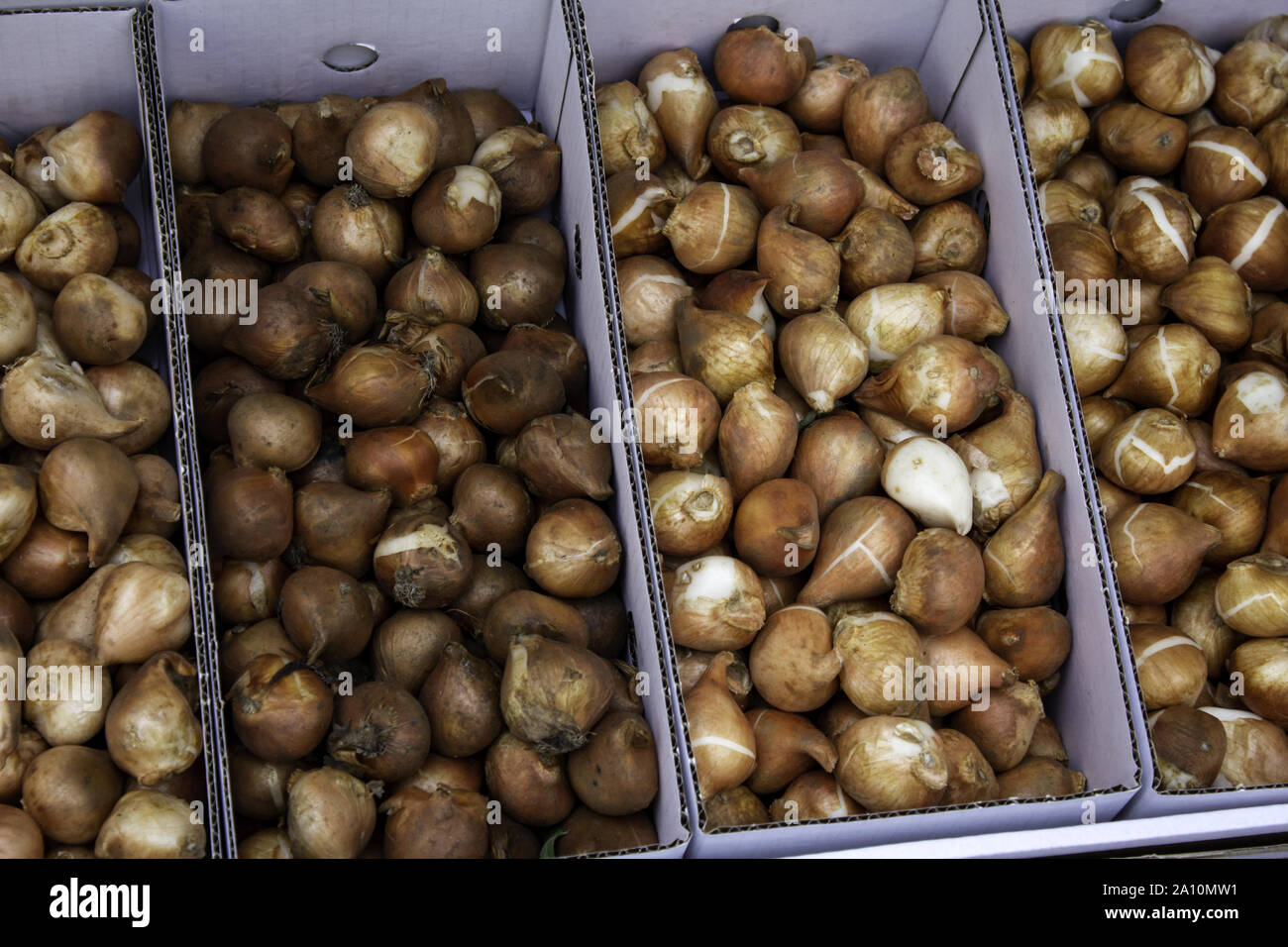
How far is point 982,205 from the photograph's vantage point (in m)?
2.30

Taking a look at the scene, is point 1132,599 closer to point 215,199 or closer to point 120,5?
point 215,199

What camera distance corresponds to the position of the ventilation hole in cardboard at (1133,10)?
98.5 inches

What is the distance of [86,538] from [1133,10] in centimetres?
240

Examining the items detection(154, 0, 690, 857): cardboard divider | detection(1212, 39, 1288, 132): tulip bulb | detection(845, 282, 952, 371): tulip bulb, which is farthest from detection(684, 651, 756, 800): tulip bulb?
detection(1212, 39, 1288, 132): tulip bulb

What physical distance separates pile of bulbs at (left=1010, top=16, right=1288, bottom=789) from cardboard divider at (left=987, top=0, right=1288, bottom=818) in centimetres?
5

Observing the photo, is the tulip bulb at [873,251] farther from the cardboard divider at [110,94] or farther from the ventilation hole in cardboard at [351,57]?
the cardboard divider at [110,94]

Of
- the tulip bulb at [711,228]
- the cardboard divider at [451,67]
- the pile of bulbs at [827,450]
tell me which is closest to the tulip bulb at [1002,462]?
the pile of bulbs at [827,450]

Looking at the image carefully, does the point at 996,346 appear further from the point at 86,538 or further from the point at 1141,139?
the point at 86,538

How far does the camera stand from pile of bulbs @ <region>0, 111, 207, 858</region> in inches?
57.8

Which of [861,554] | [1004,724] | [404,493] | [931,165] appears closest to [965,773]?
[1004,724]

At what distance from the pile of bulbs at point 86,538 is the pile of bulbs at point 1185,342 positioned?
1.53 m
